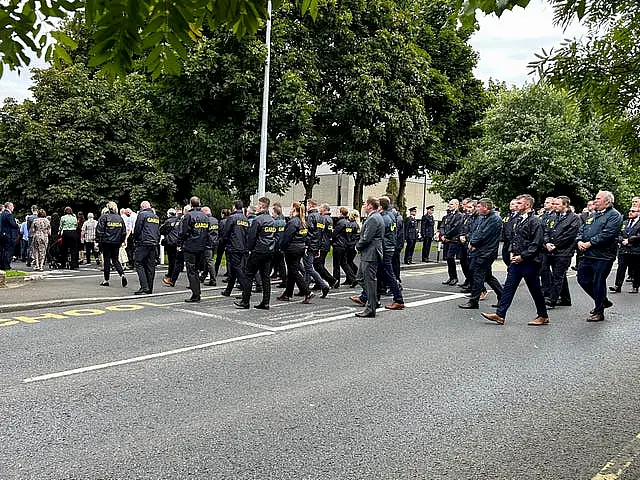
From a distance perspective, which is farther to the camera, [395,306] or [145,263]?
[145,263]

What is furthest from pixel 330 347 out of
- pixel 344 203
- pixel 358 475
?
pixel 344 203

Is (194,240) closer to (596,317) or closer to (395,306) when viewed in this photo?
(395,306)

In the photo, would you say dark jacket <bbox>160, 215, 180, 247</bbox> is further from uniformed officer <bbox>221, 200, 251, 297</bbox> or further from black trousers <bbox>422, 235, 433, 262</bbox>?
black trousers <bbox>422, 235, 433, 262</bbox>

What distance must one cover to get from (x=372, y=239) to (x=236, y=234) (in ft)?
9.89

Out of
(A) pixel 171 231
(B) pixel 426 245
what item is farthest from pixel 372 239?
(B) pixel 426 245

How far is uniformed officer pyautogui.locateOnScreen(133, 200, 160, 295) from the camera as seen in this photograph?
12.9 meters

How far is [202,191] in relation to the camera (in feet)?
68.5

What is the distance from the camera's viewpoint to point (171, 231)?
15.0 metres

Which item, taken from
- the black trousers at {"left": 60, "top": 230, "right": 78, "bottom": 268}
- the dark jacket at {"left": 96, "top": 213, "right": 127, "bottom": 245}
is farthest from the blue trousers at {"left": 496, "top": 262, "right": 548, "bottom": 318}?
the black trousers at {"left": 60, "top": 230, "right": 78, "bottom": 268}

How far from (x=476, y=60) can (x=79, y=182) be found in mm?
21936

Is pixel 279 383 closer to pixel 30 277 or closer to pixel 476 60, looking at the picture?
pixel 30 277

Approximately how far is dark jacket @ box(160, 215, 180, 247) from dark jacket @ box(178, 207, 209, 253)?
1.93 m

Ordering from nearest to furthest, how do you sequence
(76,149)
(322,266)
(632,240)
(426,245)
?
(632,240), (322,266), (426,245), (76,149)

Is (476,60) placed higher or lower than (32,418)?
higher
